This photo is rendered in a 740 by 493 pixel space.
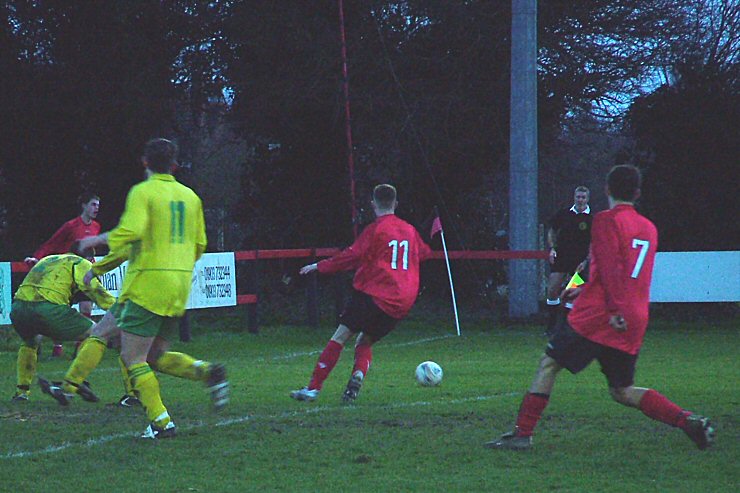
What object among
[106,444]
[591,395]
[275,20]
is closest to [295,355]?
[591,395]

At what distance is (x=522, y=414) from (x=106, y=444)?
266 centimetres

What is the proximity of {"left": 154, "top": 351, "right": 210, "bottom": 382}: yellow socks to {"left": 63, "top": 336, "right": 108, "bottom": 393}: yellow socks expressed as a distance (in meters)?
1.17

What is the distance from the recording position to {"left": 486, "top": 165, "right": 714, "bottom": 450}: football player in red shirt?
7.29 m

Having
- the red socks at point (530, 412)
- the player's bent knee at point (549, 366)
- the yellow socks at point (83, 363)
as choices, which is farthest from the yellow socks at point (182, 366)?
the player's bent knee at point (549, 366)

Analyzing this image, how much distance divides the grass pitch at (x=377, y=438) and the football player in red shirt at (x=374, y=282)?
0.26 metres

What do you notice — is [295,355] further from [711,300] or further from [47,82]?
[47,82]

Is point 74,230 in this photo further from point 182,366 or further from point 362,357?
point 182,366

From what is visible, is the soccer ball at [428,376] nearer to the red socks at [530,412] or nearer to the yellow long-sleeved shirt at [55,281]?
the yellow long-sleeved shirt at [55,281]

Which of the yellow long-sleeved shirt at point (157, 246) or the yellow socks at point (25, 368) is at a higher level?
the yellow long-sleeved shirt at point (157, 246)

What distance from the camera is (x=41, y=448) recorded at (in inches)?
315

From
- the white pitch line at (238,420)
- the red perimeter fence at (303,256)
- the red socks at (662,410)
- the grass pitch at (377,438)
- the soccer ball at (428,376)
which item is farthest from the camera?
the red perimeter fence at (303,256)

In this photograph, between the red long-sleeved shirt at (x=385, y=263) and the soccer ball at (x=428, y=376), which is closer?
the red long-sleeved shirt at (x=385, y=263)

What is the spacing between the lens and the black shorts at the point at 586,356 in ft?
24.4

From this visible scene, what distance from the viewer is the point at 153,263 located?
26.5ft
